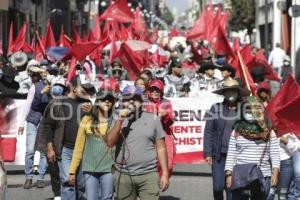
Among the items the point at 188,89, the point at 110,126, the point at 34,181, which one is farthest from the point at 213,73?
the point at 110,126

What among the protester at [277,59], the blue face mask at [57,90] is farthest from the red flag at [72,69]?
the protester at [277,59]

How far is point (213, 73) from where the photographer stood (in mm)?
16656

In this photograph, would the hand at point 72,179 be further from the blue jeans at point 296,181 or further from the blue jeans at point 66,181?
the blue jeans at point 296,181

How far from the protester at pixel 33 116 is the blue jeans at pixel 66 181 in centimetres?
249

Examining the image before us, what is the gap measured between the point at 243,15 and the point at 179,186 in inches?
2052

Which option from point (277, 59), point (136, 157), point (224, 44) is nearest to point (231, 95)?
point (136, 157)

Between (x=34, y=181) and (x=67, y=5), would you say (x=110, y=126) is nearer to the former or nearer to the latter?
(x=34, y=181)

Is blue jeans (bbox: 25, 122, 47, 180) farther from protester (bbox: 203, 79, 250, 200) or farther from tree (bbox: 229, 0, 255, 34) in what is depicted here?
tree (bbox: 229, 0, 255, 34)

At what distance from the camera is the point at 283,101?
9.57 metres

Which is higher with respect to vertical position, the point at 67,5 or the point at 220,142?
the point at 67,5

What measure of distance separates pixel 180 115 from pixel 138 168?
20.9 feet

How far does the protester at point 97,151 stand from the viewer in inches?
340

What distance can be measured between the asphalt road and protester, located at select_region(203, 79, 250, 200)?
2.35 m

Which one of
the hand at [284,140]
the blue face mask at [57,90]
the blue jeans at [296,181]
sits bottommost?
the blue jeans at [296,181]
